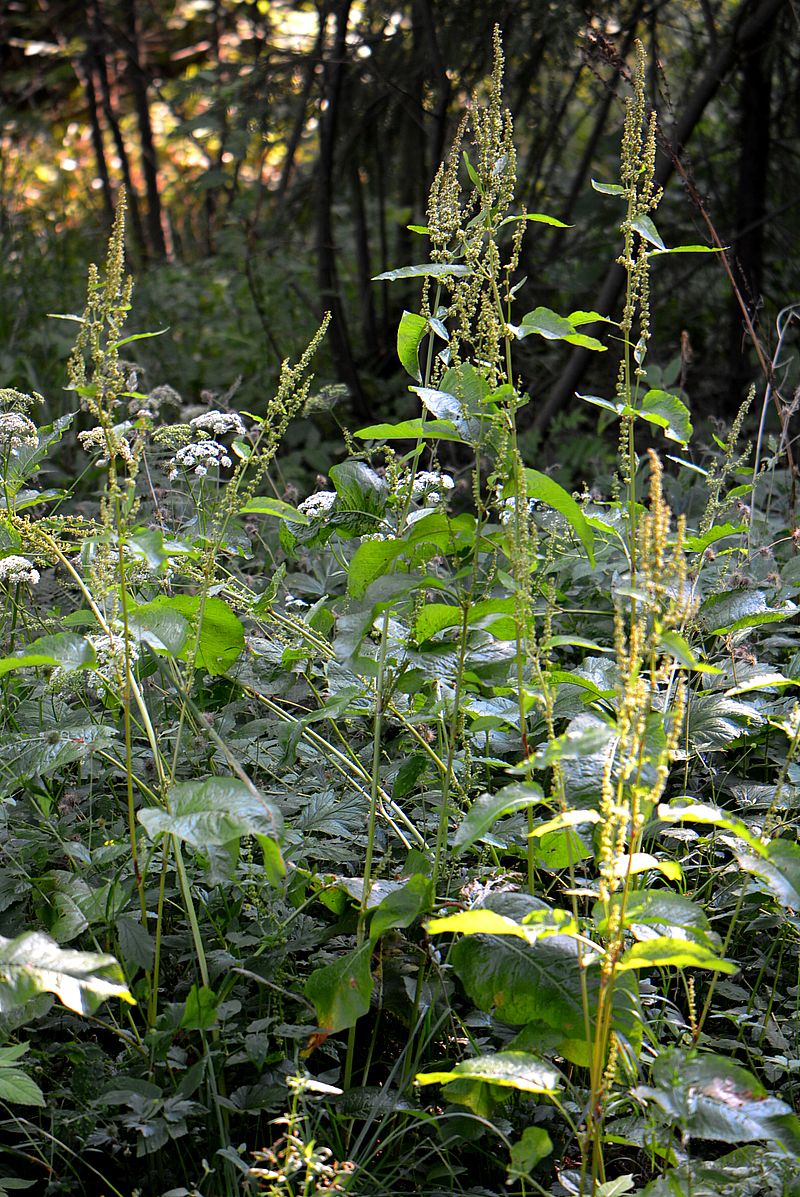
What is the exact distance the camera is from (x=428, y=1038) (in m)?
1.37

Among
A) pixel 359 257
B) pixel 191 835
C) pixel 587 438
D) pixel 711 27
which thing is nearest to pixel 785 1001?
pixel 191 835

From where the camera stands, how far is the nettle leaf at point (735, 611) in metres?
1.75

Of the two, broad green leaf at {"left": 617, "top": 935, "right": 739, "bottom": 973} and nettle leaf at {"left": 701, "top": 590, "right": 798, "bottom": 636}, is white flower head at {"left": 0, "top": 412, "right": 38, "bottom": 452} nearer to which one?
nettle leaf at {"left": 701, "top": 590, "right": 798, "bottom": 636}

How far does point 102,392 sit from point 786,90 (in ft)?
12.8

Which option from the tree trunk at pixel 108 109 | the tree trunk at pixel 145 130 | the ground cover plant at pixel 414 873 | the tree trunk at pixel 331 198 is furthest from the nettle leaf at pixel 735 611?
Answer: the tree trunk at pixel 145 130

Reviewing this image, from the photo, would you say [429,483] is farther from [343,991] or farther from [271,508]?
[343,991]

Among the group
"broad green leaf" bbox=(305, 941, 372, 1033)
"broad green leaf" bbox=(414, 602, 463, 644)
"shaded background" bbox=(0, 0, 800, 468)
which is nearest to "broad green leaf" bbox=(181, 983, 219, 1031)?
"broad green leaf" bbox=(305, 941, 372, 1033)

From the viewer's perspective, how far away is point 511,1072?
1151 mm

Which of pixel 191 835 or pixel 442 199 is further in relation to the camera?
pixel 442 199

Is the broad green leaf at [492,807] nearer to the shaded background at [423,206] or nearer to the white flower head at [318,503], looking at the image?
the white flower head at [318,503]

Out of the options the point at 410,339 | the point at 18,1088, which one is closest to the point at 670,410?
the point at 410,339

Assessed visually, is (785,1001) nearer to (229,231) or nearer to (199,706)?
(199,706)

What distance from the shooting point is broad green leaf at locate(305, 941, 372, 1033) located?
53.2 inches

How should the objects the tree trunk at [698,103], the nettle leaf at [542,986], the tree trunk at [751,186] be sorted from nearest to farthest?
the nettle leaf at [542,986] < the tree trunk at [698,103] < the tree trunk at [751,186]
